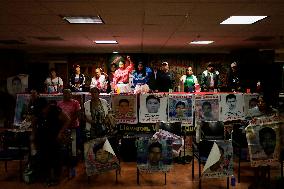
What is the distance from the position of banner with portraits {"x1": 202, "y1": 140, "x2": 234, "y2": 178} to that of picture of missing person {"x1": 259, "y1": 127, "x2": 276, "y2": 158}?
534 mm

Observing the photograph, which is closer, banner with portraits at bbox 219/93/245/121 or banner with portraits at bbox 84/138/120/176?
banner with portraits at bbox 84/138/120/176

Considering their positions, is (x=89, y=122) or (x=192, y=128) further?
(x=192, y=128)

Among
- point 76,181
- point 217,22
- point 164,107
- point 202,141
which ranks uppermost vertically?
point 217,22

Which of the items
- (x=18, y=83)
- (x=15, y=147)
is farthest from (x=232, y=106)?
(x=18, y=83)

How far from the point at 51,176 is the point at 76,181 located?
0.45m

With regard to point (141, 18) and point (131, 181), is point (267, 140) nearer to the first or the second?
point (131, 181)

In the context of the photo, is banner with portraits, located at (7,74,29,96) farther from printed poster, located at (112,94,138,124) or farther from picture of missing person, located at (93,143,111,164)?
picture of missing person, located at (93,143,111,164)

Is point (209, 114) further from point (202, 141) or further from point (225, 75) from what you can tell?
point (225, 75)

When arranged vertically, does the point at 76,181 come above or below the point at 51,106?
below

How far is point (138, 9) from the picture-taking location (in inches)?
237

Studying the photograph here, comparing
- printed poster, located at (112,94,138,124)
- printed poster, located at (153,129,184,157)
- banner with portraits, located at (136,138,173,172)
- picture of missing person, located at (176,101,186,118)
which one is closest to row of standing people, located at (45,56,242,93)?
picture of missing person, located at (176,101,186,118)

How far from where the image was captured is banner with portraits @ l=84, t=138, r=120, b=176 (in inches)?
234

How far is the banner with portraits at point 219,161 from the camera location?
5.50 metres

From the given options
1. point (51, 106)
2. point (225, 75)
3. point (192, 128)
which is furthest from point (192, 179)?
point (225, 75)
